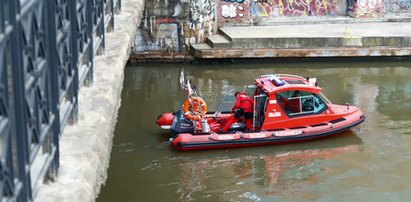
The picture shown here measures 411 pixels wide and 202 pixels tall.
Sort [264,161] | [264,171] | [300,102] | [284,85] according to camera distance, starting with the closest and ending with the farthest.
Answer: [264,171]
[264,161]
[284,85]
[300,102]

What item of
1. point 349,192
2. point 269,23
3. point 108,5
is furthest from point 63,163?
point 269,23

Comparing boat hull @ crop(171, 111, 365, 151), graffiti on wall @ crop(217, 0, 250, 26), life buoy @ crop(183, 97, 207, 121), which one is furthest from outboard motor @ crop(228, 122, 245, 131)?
graffiti on wall @ crop(217, 0, 250, 26)

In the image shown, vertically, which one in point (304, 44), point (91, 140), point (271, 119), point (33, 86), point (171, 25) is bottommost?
point (271, 119)

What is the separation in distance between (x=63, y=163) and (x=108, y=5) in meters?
3.95

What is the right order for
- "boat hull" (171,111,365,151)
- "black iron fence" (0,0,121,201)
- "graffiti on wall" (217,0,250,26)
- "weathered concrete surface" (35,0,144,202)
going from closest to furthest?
"black iron fence" (0,0,121,201)
"weathered concrete surface" (35,0,144,202)
"boat hull" (171,111,365,151)
"graffiti on wall" (217,0,250,26)

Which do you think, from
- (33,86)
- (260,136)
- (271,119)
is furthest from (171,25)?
(33,86)

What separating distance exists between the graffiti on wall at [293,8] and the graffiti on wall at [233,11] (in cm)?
55

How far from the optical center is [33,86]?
3.17 metres

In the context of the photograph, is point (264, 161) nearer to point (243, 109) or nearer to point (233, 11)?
point (243, 109)

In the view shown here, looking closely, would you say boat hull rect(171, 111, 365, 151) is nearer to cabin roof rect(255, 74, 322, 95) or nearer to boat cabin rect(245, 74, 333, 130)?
boat cabin rect(245, 74, 333, 130)

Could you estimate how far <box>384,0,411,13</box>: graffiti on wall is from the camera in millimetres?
22973

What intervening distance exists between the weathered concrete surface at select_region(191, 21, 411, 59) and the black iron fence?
14989 mm

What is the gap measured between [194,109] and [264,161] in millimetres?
1565

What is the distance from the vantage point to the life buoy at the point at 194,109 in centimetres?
1354
